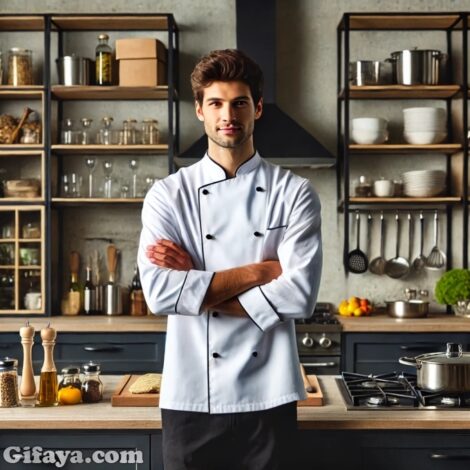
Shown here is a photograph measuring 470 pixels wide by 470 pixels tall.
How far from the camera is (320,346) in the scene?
474cm

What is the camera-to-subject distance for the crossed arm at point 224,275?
2.18m

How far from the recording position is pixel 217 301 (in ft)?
7.16

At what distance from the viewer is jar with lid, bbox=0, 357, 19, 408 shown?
2477 millimetres

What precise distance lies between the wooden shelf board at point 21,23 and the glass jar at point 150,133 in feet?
2.92

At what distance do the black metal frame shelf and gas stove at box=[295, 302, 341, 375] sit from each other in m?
0.70

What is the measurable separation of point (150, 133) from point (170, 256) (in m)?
3.08

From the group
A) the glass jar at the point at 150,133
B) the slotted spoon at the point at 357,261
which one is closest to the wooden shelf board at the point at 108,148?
the glass jar at the point at 150,133

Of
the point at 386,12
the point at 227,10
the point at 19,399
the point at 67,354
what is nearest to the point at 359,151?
the point at 386,12

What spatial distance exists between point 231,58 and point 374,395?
1.09 metres

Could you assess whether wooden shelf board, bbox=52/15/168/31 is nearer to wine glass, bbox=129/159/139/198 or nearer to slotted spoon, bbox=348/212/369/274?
wine glass, bbox=129/159/139/198

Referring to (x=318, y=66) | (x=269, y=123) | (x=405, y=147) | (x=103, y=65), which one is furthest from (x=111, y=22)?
(x=405, y=147)

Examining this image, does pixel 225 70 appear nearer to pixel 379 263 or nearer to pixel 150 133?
pixel 150 133

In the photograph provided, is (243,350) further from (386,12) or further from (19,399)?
(386,12)

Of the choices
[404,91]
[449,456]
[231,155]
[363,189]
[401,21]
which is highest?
[401,21]
